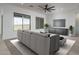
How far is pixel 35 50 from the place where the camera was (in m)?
2.54

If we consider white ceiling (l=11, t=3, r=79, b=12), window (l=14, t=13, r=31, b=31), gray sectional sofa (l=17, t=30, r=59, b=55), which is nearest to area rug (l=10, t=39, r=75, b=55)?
gray sectional sofa (l=17, t=30, r=59, b=55)

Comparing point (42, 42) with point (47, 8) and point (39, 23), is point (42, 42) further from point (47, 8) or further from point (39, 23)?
point (47, 8)

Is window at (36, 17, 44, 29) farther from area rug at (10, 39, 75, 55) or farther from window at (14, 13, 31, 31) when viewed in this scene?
area rug at (10, 39, 75, 55)

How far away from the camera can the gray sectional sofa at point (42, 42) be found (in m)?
2.32

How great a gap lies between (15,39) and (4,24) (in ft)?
1.67

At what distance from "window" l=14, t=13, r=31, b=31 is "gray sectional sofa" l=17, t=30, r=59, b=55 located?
0.12 metres

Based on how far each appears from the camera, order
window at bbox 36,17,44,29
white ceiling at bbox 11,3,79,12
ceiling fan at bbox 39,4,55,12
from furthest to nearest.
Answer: window at bbox 36,17,44,29 → ceiling fan at bbox 39,4,55,12 → white ceiling at bbox 11,3,79,12

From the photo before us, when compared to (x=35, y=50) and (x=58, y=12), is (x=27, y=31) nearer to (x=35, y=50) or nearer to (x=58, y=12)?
(x=35, y=50)

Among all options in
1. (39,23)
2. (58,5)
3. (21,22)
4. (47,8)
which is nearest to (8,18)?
(21,22)

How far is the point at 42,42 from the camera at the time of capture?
241 cm

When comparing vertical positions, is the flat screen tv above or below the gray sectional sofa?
above

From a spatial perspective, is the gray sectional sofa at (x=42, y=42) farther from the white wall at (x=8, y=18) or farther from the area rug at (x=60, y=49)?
the white wall at (x=8, y=18)

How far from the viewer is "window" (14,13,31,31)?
8.16ft

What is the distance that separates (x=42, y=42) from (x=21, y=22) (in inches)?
30.3
